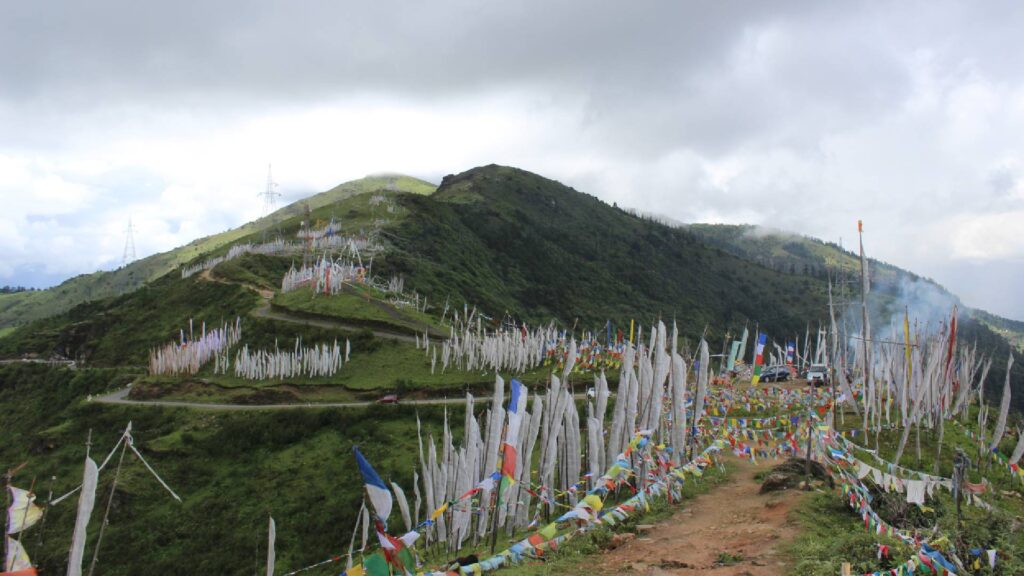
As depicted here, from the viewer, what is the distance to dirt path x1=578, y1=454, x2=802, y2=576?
11.5 meters

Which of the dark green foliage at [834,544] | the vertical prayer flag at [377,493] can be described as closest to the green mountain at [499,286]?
the dark green foliage at [834,544]

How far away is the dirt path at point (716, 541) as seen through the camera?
37.9ft

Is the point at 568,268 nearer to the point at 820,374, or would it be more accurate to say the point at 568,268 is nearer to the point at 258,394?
the point at 258,394

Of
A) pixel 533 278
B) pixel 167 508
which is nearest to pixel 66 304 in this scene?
pixel 533 278

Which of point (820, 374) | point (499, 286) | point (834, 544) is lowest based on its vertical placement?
point (834, 544)

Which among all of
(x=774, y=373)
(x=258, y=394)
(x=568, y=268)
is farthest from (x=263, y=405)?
(x=568, y=268)

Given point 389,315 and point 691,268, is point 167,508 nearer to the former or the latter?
point 389,315

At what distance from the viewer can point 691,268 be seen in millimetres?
176500

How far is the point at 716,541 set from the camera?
13.2m

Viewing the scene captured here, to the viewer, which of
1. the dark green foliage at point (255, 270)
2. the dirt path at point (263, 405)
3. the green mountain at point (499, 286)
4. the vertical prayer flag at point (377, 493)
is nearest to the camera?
the vertical prayer flag at point (377, 493)

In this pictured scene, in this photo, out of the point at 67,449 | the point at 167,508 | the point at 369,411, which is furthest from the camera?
the point at 67,449

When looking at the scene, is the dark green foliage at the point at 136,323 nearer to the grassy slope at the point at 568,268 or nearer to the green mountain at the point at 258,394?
the green mountain at the point at 258,394

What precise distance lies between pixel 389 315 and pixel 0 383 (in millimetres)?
49336

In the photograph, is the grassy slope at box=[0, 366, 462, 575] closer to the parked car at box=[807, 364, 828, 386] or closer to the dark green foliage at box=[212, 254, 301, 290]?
the parked car at box=[807, 364, 828, 386]
